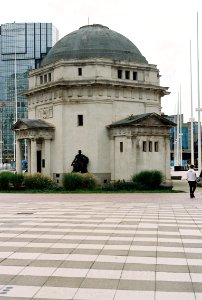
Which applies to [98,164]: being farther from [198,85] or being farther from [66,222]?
[66,222]

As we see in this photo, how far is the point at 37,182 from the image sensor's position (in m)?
37.7

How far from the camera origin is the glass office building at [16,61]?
11344 cm

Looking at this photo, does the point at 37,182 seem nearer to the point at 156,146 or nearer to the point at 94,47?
the point at 156,146

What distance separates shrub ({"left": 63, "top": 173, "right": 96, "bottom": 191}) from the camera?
36.6 meters

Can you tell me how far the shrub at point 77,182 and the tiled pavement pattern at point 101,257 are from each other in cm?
1789

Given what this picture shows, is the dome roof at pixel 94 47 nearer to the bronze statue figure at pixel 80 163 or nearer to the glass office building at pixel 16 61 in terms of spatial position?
the bronze statue figure at pixel 80 163

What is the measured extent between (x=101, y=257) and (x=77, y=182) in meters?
26.1

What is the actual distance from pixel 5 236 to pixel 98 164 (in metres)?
31.6

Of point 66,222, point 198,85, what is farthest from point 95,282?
point 198,85

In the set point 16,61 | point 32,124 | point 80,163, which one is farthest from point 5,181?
point 16,61

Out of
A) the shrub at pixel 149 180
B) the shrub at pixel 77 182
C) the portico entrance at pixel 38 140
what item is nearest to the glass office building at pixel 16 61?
the portico entrance at pixel 38 140

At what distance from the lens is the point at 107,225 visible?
625 inches

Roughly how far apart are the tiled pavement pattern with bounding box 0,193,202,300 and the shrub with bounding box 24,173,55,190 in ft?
63.0

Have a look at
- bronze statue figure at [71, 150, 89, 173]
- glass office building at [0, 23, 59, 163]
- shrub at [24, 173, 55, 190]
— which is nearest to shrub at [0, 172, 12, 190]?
shrub at [24, 173, 55, 190]
